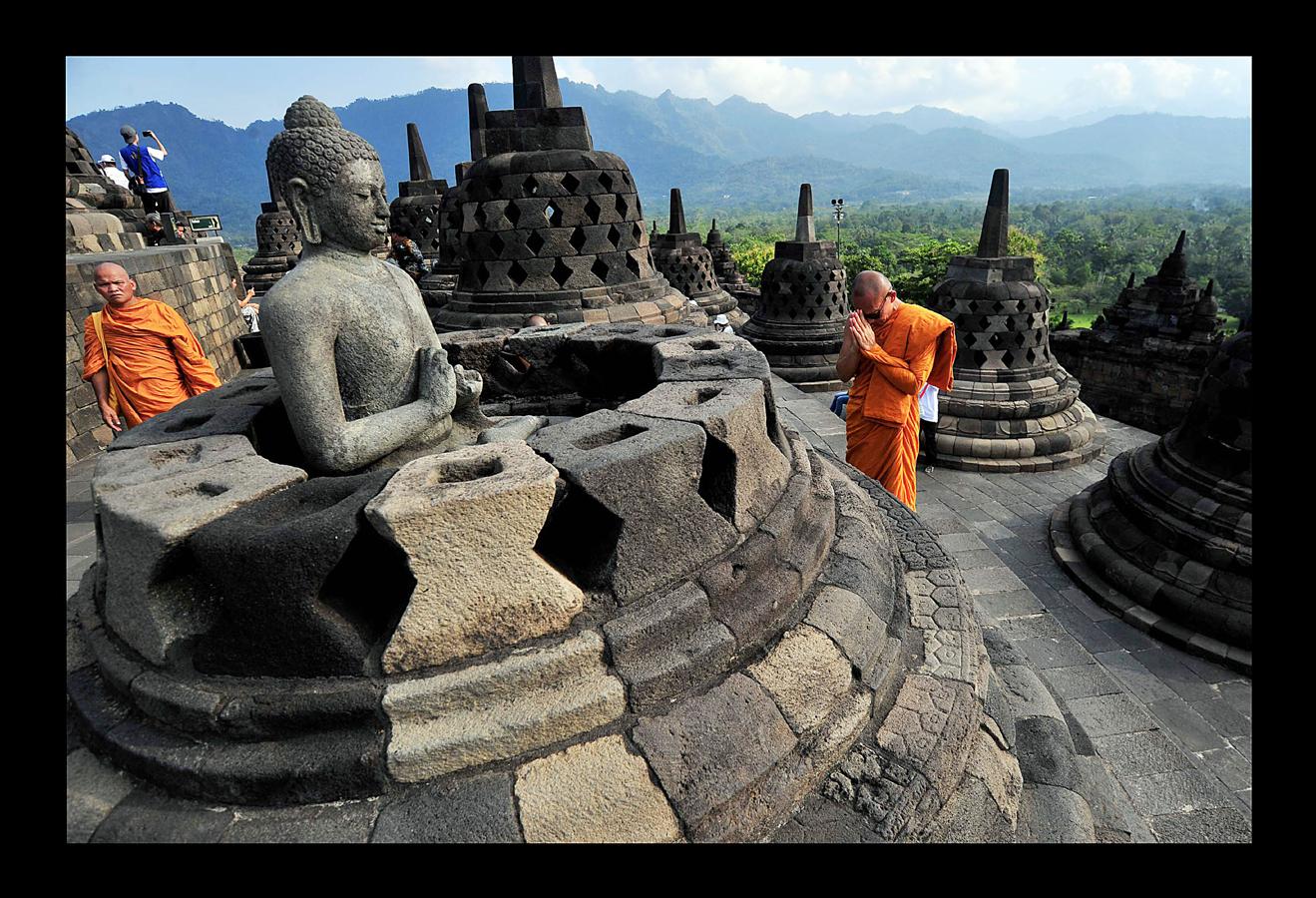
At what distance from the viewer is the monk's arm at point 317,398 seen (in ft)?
7.33

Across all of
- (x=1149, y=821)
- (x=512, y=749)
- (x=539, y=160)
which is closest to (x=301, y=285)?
(x=512, y=749)

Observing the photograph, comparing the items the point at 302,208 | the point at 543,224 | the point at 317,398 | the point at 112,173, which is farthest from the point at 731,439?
the point at 112,173

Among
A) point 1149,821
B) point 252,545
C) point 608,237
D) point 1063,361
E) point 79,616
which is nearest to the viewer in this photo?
point 252,545

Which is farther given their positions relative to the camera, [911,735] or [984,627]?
[984,627]

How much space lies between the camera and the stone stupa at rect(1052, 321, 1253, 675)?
177 inches

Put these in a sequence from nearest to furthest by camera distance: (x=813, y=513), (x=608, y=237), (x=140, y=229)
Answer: (x=813, y=513), (x=608, y=237), (x=140, y=229)

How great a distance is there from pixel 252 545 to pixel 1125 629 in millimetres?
5522

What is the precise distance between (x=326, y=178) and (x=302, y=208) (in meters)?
0.15

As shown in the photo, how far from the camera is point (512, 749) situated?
6.14ft

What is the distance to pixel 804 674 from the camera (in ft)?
7.20

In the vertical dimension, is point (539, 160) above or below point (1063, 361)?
above

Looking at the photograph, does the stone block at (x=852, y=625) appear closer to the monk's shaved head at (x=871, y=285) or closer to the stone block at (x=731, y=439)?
the stone block at (x=731, y=439)

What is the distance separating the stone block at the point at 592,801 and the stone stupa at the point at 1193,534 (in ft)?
14.8

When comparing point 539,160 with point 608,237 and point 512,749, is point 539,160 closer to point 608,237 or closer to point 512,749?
point 608,237
